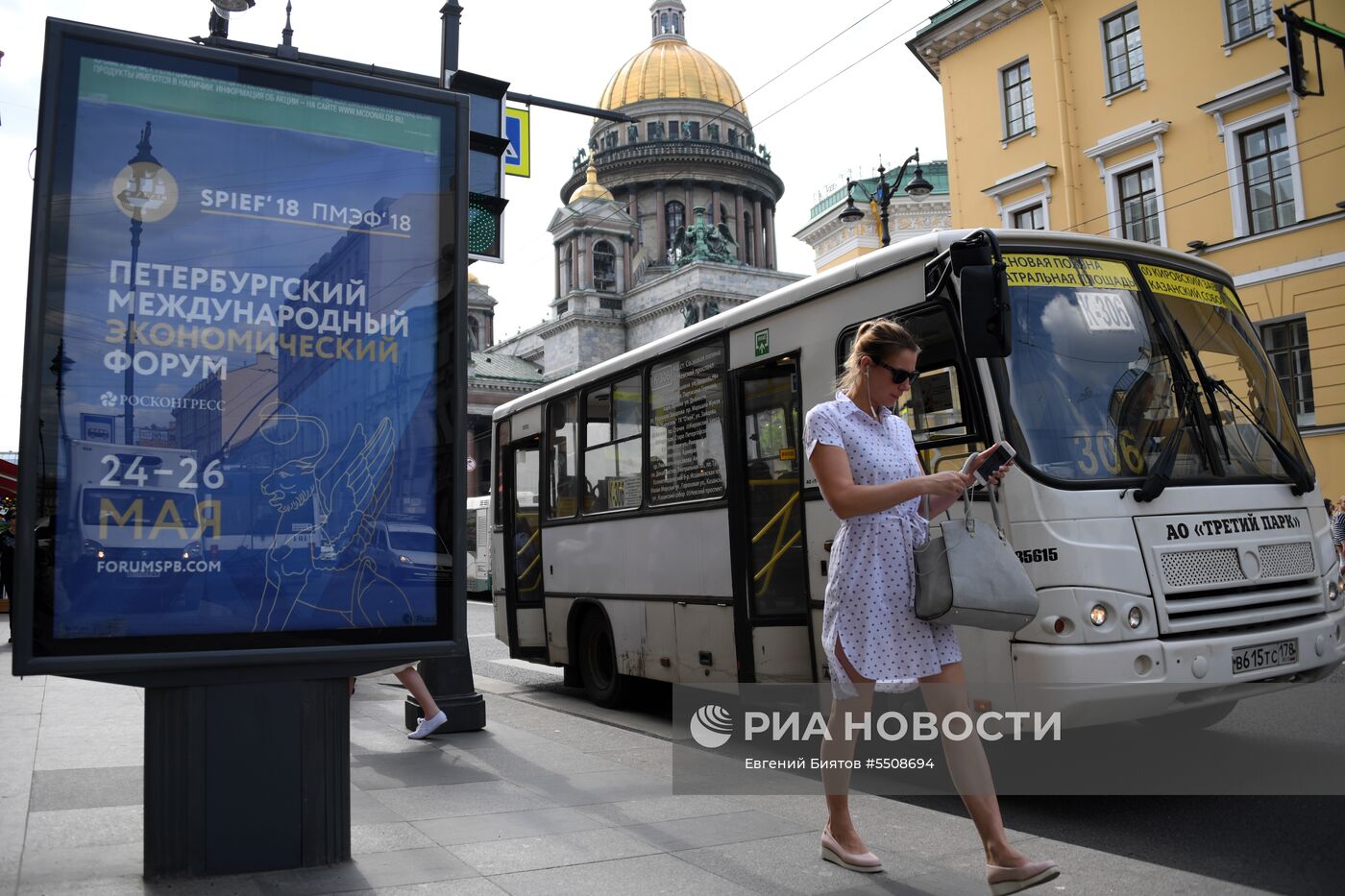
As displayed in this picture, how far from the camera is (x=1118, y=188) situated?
25.1 m

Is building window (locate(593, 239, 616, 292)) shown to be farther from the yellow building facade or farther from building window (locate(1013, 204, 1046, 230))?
building window (locate(1013, 204, 1046, 230))

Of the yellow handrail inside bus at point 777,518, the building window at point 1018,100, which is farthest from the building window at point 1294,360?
the yellow handrail inside bus at point 777,518

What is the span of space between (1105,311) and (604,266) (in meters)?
76.2

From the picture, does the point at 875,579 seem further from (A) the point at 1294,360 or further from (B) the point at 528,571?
(A) the point at 1294,360

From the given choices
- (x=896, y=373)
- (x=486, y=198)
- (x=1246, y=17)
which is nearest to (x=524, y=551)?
(x=486, y=198)

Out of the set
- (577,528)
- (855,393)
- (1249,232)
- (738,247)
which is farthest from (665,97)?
(855,393)

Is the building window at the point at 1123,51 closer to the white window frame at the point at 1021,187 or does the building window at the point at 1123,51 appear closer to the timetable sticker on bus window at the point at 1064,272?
the white window frame at the point at 1021,187

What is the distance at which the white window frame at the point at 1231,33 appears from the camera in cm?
2194

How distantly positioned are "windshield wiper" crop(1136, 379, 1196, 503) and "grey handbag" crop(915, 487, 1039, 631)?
1.66 m

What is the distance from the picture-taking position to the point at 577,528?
10.5 m

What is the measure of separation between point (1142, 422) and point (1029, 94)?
76.7ft

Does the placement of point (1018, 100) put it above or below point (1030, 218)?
above

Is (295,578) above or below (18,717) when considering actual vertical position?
above

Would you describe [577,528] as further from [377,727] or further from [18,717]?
[18,717]
